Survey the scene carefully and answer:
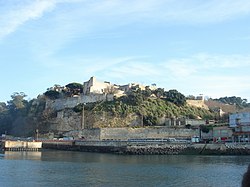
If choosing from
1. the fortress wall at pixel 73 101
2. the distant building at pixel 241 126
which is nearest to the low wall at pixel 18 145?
the fortress wall at pixel 73 101

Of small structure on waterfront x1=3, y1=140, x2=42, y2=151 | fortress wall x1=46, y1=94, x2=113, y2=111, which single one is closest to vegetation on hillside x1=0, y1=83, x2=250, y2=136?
fortress wall x1=46, y1=94, x2=113, y2=111

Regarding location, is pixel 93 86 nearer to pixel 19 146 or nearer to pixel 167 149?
pixel 19 146

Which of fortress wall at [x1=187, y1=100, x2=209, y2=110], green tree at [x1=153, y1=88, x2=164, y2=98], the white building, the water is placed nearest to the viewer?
the water

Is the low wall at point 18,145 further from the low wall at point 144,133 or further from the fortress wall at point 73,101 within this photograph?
the fortress wall at point 73,101

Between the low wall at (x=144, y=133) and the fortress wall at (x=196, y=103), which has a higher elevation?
the fortress wall at (x=196, y=103)

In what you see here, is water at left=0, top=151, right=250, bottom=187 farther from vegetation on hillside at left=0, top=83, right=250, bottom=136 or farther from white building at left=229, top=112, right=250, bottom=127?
vegetation on hillside at left=0, top=83, right=250, bottom=136

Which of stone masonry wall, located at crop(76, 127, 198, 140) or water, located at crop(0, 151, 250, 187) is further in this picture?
stone masonry wall, located at crop(76, 127, 198, 140)

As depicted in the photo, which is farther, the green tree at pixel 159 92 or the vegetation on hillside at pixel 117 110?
the green tree at pixel 159 92

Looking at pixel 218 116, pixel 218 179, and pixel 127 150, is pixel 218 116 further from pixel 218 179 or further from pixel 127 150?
pixel 218 179

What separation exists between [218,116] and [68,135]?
Result: 3422 centimetres

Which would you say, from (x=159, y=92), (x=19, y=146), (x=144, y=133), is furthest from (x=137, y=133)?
(x=19, y=146)

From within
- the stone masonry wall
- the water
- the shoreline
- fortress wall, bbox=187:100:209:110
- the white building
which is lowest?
the water

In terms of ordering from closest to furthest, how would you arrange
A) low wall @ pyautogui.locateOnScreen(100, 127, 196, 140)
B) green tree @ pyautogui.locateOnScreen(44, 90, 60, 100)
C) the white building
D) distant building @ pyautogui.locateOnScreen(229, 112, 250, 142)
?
distant building @ pyautogui.locateOnScreen(229, 112, 250, 142) → the white building → low wall @ pyautogui.locateOnScreen(100, 127, 196, 140) → green tree @ pyautogui.locateOnScreen(44, 90, 60, 100)

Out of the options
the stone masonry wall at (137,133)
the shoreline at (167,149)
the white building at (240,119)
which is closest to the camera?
the shoreline at (167,149)
